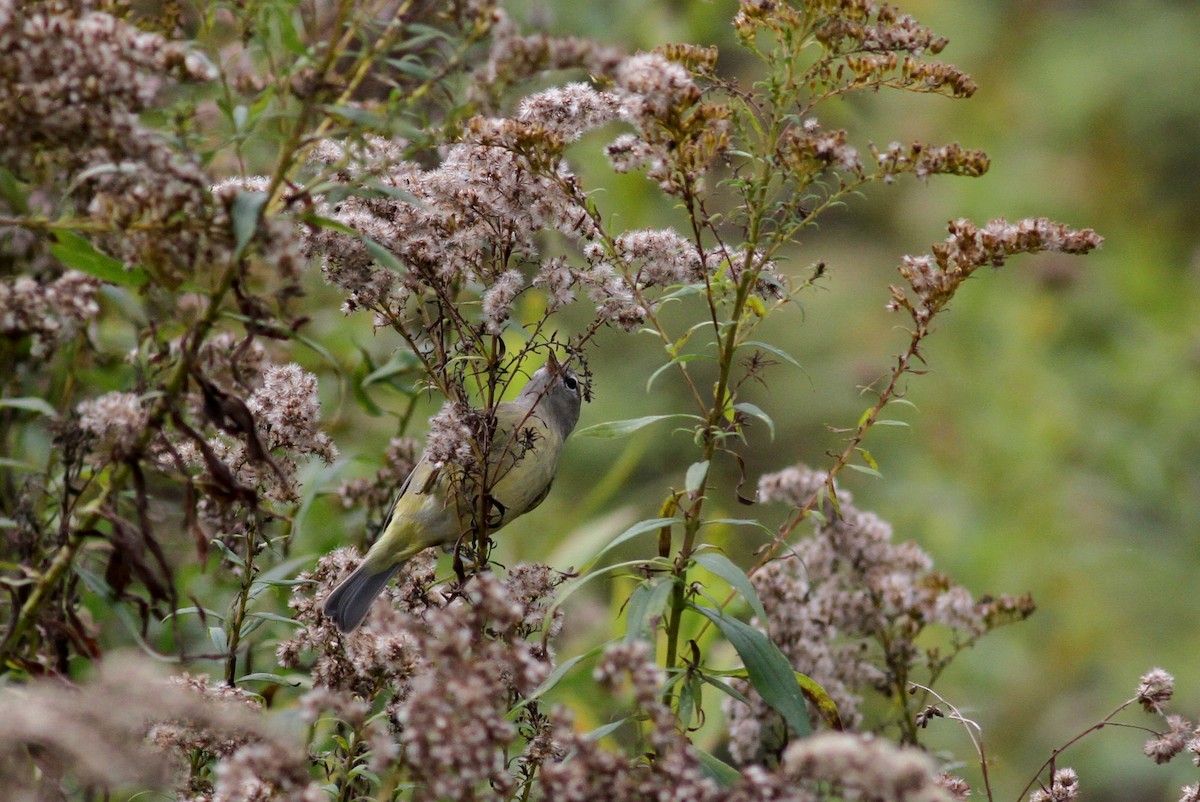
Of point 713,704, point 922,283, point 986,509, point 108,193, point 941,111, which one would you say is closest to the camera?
point 108,193

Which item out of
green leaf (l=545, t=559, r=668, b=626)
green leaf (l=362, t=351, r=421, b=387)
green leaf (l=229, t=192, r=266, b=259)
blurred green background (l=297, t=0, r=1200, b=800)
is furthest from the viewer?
blurred green background (l=297, t=0, r=1200, b=800)

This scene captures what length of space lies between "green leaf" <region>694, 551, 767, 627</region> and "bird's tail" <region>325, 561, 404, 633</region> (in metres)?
0.73

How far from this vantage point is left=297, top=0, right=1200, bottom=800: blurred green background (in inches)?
187

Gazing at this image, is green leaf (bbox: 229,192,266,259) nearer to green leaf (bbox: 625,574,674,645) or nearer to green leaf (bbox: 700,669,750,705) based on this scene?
green leaf (bbox: 625,574,674,645)

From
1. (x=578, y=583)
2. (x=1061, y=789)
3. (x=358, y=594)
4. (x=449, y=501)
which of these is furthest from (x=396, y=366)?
(x=1061, y=789)

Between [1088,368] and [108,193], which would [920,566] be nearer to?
[108,193]

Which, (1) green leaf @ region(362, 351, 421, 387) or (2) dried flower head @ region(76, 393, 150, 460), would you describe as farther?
(1) green leaf @ region(362, 351, 421, 387)

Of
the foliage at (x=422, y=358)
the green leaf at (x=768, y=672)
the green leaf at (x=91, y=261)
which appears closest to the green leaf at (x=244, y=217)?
the foliage at (x=422, y=358)

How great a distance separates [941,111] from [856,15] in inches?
306

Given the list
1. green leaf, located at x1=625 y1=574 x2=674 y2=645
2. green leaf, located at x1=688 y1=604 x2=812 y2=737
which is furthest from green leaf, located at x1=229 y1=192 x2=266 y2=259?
green leaf, located at x1=688 y1=604 x2=812 y2=737

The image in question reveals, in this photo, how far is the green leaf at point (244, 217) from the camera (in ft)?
4.06

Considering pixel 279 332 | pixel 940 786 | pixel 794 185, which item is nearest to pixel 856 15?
pixel 794 185

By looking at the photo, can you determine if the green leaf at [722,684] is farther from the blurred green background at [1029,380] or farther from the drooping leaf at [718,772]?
the blurred green background at [1029,380]

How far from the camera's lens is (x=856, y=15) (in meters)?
1.71
